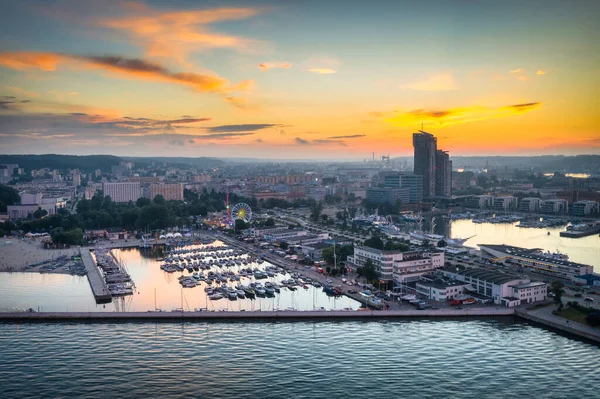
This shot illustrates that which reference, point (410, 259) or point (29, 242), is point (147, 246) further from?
point (410, 259)

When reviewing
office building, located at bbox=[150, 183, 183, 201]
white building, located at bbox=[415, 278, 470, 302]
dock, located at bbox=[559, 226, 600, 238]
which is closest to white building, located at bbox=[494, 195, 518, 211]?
dock, located at bbox=[559, 226, 600, 238]

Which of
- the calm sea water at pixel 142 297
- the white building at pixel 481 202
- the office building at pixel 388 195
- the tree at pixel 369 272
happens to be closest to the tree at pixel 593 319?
the calm sea water at pixel 142 297

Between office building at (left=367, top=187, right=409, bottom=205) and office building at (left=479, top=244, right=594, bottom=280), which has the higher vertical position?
office building at (left=367, top=187, right=409, bottom=205)

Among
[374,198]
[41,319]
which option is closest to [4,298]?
[41,319]

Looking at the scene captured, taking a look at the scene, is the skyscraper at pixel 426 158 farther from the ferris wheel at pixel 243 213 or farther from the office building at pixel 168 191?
the office building at pixel 168 191

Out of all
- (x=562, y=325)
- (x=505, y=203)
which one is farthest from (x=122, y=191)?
(x=562, y=325)

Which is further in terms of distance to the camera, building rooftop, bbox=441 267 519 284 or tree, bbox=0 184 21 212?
tree, bbox=0 184 21 212

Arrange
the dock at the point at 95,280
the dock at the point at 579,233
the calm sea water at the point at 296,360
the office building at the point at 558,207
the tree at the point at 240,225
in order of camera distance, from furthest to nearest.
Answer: the office building at the point at 558,207 → the tree at the point at 240,225 → the dock at the point at 579,233 → the dock at the point at 95,280 → the calm sea water at the point at 296,360

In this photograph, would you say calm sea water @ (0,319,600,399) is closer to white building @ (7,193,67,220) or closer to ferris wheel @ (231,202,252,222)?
ferris wheel @ (231,202,252,222)
